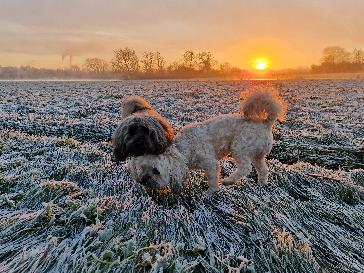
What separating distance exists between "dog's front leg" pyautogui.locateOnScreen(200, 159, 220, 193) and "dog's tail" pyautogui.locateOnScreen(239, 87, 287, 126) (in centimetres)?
92

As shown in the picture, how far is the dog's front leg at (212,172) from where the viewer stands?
19.5 ft

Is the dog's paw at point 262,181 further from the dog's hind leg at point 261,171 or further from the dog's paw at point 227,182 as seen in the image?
the dog's paw at point 227,182

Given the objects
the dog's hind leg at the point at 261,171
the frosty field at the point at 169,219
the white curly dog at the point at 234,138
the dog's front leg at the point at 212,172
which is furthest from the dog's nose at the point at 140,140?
the dog's hind leg at the point at 261,171

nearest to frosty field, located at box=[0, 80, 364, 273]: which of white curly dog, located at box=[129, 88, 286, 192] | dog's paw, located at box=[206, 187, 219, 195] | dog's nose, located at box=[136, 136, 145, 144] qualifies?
dog's paw, located at box=[206, 187, 219, 195]

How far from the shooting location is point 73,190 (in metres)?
5.91

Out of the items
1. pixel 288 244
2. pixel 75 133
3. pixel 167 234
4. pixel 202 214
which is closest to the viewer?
pixel 288 244

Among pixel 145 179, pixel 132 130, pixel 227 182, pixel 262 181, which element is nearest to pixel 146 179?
pixel 145 179

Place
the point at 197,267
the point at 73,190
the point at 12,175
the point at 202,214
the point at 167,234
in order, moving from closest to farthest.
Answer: the point at 197,267 < the point at 167,234 < the point at 202,214 < the point at 73,190 < the point at 12,175

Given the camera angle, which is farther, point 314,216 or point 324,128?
point 324,128

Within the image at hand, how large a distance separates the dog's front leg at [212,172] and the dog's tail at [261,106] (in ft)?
3.02

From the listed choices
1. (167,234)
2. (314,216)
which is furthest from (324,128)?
(167,234)

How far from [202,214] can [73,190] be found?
2.02m

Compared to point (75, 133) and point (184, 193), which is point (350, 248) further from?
point (75, 133)

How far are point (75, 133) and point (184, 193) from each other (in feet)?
18.0
